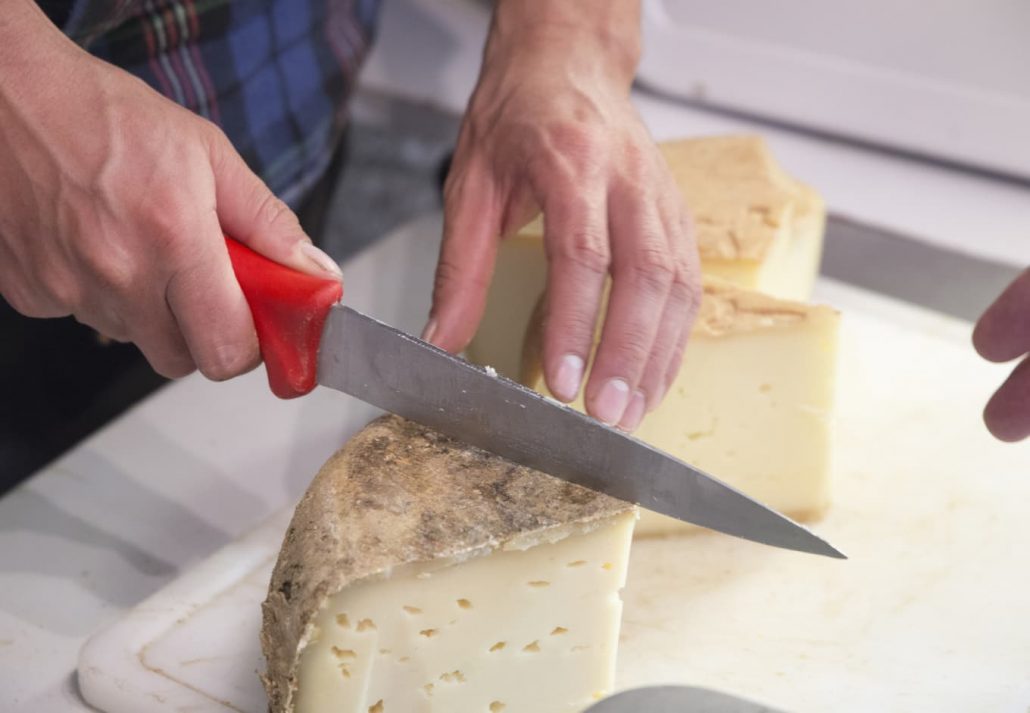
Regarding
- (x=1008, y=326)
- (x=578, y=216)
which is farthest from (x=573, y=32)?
(x=1008, y=326)

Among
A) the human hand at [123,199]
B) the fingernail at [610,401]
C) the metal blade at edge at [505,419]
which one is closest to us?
the human hand at [123,199]

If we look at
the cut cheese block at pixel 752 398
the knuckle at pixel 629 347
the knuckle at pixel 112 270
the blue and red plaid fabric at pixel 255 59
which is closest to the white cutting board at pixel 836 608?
the cut cheese block at pixel 752 398

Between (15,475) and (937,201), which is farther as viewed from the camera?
(937,201)

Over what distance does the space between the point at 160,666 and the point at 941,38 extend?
1.73 meters

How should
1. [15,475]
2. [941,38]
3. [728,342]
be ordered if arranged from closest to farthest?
[728,342] < [15,475] < [941,38]

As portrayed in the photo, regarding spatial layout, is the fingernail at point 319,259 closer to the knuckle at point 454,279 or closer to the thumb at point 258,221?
the thumb at point 258,221

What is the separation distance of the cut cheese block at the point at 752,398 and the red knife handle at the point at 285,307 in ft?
1.24

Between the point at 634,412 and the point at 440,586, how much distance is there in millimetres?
326

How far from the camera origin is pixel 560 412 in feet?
4.07

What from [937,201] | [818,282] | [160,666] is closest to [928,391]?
[818,282]

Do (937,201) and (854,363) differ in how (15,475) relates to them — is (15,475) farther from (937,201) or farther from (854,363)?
(937,201)

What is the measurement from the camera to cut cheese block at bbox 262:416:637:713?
116 centimetres

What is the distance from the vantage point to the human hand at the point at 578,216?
53.6 inches

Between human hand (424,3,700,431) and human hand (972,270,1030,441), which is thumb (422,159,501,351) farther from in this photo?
human hand (972,270,1030,441)
